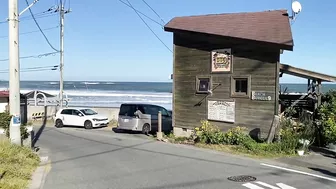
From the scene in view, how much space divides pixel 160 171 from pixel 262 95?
21.6 feet

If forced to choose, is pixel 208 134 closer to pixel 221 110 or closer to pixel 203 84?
pixel 221 110

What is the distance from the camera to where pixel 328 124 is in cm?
1317

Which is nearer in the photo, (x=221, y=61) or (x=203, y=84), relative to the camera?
(x=221, y=61)

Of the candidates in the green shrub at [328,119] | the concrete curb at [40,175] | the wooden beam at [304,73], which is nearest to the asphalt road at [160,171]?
the concrete curb at [40,175]

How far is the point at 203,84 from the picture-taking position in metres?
17.7

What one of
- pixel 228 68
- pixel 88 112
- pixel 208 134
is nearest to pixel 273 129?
pixel 208 134

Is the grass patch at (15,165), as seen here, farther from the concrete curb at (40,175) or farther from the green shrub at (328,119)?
the green shrub at (328,119)

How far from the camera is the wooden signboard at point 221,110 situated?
16391 mm

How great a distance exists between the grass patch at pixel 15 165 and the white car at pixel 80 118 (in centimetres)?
1657

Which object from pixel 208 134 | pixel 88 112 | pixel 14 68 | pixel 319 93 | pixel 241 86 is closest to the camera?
pixel 14 68

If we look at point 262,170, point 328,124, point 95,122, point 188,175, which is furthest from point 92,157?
point 95,122

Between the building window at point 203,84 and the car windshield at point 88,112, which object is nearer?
the building window at point 203,84

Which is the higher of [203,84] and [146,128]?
[203,84]

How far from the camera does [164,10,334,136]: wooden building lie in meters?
15.1
